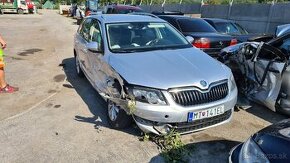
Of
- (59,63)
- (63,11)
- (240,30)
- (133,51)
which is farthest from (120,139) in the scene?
(63,11)

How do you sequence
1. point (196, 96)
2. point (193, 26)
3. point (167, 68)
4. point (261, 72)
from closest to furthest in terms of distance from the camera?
point (196, 96) < point (167, 68) < point (261, 72) < point (193, 26)

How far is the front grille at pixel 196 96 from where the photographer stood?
3773 millimetres

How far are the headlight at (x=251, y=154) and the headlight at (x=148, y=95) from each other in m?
1.30

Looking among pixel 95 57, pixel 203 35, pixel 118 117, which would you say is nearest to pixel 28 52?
pixel 203 35

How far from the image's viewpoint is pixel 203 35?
7965 mm

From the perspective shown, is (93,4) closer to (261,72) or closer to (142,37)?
(142,37)

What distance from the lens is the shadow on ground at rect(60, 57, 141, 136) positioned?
4703mm

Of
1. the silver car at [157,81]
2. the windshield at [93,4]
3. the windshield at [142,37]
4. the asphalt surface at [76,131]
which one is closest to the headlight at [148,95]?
the silver car at [157,81]

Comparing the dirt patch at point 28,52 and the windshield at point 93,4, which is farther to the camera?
the windshield at point 93,4

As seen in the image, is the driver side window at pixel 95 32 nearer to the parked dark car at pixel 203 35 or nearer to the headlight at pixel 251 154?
the parked dark car at pixel 203 35

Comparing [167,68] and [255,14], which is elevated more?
[255,14]

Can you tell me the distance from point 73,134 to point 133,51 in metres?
1.57

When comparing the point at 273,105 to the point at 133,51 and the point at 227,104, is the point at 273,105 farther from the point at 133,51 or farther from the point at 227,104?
the point at 133,51

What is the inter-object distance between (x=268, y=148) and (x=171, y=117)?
1.50 meters
